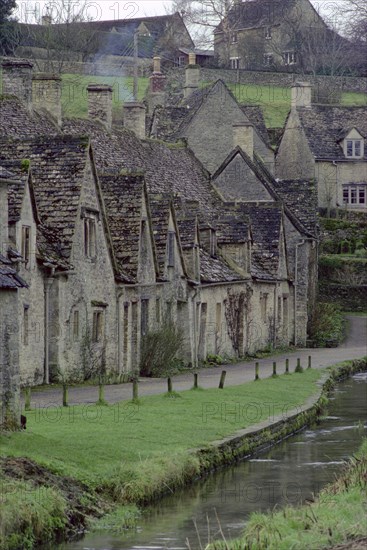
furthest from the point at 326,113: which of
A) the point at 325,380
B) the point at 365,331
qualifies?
the point at 325,380

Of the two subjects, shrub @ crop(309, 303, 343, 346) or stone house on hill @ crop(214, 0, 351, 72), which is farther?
stone house on hill @ crop(214, 0, 351, 72)

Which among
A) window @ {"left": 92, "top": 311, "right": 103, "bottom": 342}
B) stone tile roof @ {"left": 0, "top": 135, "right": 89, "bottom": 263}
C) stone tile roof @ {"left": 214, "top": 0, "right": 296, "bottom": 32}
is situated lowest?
window @ {"left": 92, "top": 311, "right": 103, "bottom": 342}

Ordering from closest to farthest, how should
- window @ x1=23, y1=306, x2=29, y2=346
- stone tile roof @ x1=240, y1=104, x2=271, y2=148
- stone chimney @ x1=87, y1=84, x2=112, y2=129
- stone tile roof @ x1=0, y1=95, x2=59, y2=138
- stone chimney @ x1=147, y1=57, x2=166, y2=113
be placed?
window @ x1=23, y1=306, x2=29, y2=346 → stone tile roof @ x1=0, y1=95, x2=59, y2=138 → stone chimney @ x1=87, y1=84, x2=112, y2=129 → stone tile roof @ x1=240, y1=104, x2=271, y2=148 → stone chimney @ x1=147, y1=57, x2=166, y2=113

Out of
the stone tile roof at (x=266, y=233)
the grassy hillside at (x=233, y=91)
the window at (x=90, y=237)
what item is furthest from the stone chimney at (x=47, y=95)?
the grassy hillside at (x=233, y=91)

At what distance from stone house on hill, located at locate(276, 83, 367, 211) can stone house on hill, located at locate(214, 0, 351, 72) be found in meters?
33.7

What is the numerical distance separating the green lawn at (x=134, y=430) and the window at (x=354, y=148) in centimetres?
5890

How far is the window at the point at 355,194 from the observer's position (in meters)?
95.2

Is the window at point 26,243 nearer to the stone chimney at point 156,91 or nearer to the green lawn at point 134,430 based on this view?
the green lawn at point 134,430

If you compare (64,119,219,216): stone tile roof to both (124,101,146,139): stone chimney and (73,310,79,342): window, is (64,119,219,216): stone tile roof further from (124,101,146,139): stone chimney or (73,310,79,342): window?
(73,310,79,342): window

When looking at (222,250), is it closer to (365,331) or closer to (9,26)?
(365,331)

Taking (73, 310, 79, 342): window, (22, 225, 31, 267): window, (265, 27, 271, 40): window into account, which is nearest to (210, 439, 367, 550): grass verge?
(22, 225, 31, 267): window

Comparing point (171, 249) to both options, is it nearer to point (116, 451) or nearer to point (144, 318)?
point (144, 318)

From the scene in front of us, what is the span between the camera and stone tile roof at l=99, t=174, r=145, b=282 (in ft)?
144

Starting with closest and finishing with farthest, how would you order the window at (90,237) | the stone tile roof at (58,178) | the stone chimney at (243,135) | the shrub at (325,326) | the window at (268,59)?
the stone tile roof at (58,178)
the window at (90,237)
the shrub at (325,326)
the stone chimney at (243,135)
the window at (268,59)
